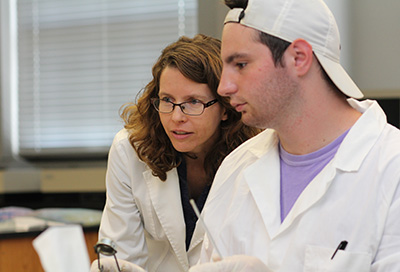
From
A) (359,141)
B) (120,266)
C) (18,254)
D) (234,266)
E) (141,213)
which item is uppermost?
(359,141)

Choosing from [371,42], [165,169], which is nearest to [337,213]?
[165,169]

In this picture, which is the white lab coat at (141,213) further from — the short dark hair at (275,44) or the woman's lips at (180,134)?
the short dark hair at (275,44)

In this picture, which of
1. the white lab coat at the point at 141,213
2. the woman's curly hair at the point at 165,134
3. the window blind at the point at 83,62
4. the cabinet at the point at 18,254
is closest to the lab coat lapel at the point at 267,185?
the woman's curly hair at the point at 165,134

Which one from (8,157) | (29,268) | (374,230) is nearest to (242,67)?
(374,230)

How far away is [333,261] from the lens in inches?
47.3

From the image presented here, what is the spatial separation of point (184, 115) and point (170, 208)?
33 centimetres

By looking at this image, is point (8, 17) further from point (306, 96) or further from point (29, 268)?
point (306, 96)

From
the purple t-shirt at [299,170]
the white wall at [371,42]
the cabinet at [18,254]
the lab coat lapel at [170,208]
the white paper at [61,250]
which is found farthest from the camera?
the cabinet at [18,254]

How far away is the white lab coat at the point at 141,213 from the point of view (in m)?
1.85

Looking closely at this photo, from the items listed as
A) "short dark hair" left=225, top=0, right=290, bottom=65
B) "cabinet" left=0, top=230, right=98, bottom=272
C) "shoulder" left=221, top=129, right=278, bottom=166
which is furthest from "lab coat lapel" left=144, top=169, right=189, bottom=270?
"cabinet" left=0, top=230, right=98, bottom=272

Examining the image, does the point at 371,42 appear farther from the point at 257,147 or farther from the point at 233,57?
the point at 233,57

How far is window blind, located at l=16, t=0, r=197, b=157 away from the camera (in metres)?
3.64

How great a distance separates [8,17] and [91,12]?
603mm

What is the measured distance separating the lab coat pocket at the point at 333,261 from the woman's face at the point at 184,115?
0.61 m
